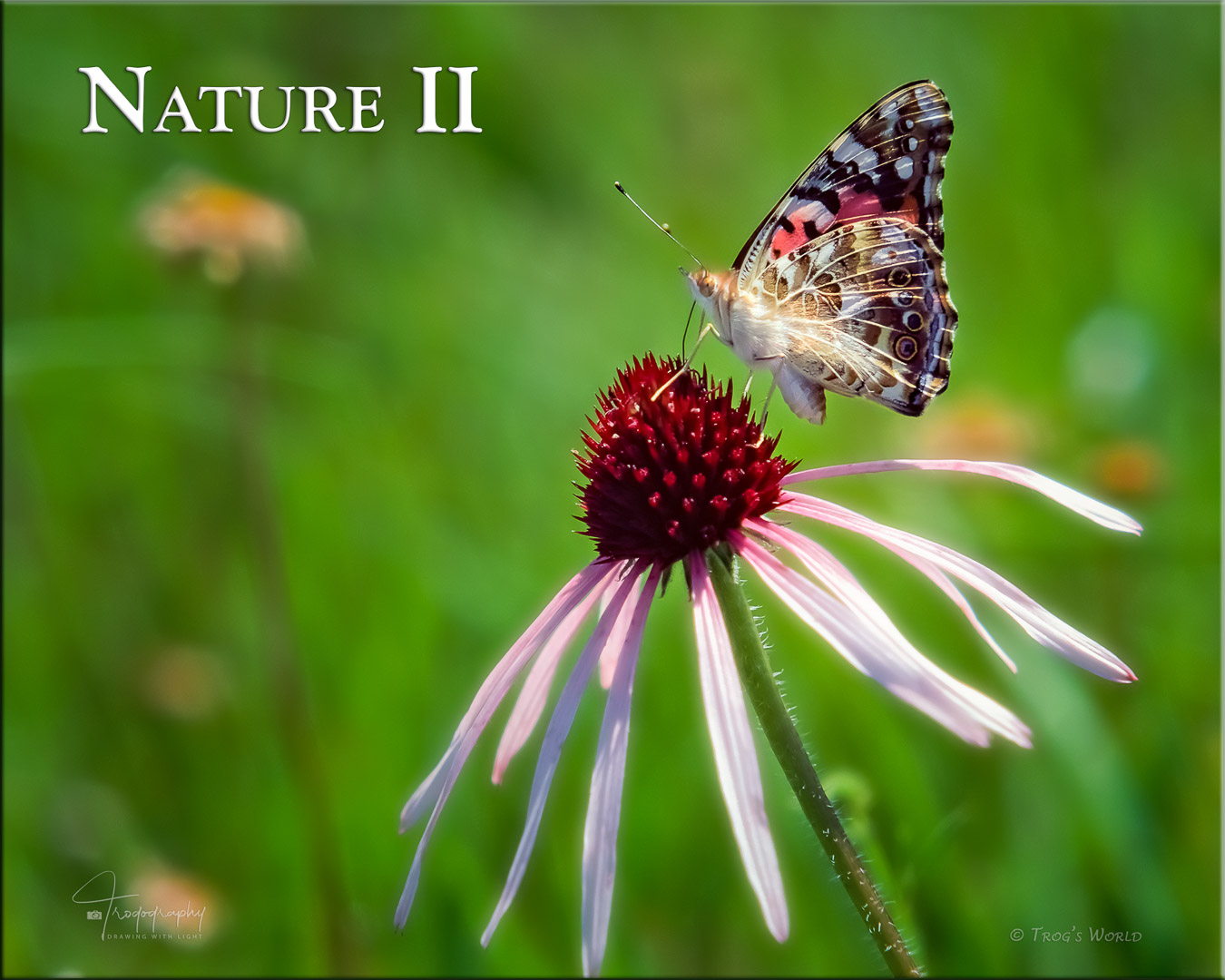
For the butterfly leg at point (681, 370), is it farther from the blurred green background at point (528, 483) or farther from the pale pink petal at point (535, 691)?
the blurred green background at point (528, 483)

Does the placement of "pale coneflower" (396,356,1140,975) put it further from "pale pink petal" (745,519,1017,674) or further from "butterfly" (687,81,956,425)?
"butterfly" (687,81,956,425)

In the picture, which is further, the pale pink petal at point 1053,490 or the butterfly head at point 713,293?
the butterfly head at point 713,293

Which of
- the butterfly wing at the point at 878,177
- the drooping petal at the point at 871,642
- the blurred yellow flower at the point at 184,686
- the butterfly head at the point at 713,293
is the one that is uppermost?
the butterfly wing at the point at 878,177

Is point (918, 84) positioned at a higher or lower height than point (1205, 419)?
higher

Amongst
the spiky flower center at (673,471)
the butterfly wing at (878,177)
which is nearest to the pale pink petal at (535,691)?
the spiky flower center at (673,471)

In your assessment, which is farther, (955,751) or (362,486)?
(362,486)

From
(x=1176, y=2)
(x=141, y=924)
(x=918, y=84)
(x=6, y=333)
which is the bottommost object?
(x=141, y=924)

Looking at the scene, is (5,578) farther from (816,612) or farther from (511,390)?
(816,612)

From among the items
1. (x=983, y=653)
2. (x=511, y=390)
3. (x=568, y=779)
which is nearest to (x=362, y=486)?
(x=511, y=390)

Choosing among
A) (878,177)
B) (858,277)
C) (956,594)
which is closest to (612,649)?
(956,594)
